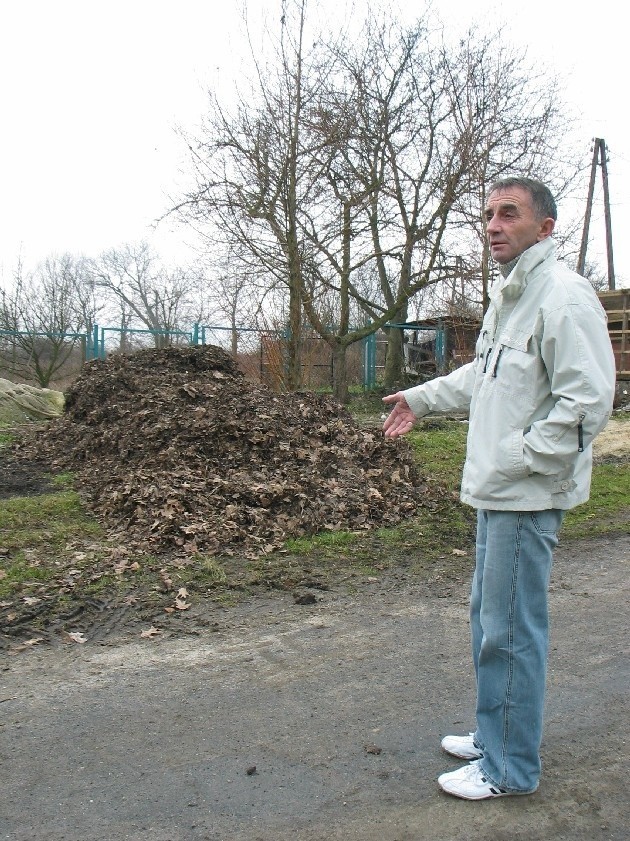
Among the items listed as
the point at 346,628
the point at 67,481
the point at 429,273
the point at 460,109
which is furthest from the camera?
the point at 429,273

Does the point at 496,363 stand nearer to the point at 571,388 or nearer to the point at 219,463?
the point at 571,388

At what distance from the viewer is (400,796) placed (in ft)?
8.66

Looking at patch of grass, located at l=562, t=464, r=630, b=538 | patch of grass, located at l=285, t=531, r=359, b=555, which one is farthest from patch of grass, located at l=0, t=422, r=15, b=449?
patch of grass, located at l=562, t=464, r=630, b=538

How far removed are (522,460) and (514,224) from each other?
837 mm

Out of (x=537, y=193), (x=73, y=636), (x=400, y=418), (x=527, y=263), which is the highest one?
(x=537, y=193)

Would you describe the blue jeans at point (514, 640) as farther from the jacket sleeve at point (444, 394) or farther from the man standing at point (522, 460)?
the jacket sleeve at point (444, 394)

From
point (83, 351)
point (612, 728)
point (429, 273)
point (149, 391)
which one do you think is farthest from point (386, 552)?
point (83, 351)

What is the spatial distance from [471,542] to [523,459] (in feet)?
14.0

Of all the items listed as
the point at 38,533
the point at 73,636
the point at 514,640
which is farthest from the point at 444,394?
the point at 38,533

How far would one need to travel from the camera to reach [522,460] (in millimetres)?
2473

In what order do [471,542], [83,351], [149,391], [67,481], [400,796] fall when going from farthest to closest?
1. [83,351]
2. [149,391]
3. [67,481]
4. [471,542]
5. [400,796]

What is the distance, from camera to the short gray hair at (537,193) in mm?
2588

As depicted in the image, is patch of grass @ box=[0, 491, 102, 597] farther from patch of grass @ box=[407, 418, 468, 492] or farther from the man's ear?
patch of grass @ box=[407, 418, 468, 492]

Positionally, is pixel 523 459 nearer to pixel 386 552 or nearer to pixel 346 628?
pixel 346 628
